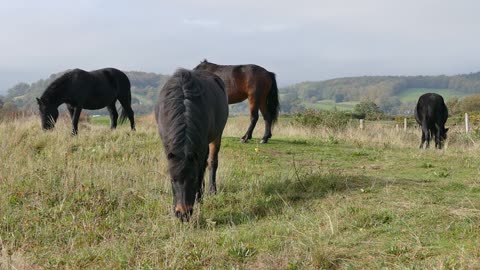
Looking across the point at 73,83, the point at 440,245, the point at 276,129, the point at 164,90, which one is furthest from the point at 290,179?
the point at 276,129

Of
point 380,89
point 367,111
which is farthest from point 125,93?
point 380,89

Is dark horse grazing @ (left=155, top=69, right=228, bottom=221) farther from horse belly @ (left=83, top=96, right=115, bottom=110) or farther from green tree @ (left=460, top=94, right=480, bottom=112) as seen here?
green tree @ (left=460, top=94, right=480, bottom=112)

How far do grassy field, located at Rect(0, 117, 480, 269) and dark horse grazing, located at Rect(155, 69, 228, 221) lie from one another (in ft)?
1.03

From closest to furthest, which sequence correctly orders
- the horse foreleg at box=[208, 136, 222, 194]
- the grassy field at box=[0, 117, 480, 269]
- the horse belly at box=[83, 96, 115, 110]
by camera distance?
the grassy field at box=[0, 117, 480, 269] → the horse foreleg at box=[208, 136, 222, 194] → the horse belly at box=[83, 96, 115, 110]

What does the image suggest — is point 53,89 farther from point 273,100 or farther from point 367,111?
point 367,111

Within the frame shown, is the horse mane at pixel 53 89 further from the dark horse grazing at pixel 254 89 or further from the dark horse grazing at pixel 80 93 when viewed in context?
the dark horse grazing at pixel 254 89

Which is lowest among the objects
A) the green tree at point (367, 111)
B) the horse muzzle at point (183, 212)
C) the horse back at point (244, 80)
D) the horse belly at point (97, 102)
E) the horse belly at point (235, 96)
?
the green tree at point (367, 111)

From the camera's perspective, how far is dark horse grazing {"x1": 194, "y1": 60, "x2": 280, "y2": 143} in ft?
39.9

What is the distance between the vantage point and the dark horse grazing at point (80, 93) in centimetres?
1261

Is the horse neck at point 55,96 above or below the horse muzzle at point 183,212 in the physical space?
above

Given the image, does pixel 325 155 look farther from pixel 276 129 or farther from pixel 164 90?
pixel 276 129

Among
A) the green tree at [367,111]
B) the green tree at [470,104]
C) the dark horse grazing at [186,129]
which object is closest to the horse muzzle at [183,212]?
the dark horse grazing at [186,129]

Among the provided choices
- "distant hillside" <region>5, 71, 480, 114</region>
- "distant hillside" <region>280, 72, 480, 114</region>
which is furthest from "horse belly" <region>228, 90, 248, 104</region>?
"distant hillside" <region>280, 72, 480, 114</region>

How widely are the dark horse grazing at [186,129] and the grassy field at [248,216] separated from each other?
315 millimetres
